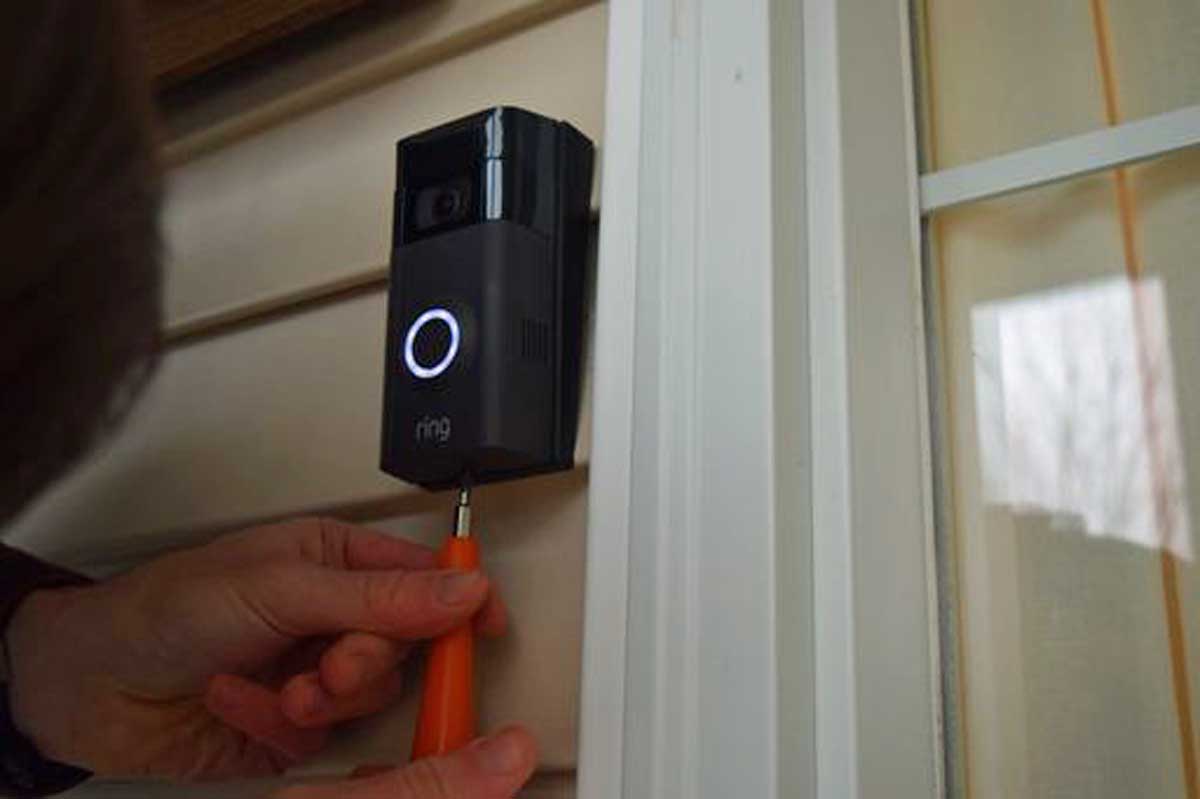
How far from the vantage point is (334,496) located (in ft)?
3.25

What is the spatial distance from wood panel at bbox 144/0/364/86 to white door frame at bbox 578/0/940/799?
35 cm

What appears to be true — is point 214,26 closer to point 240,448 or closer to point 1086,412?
point 240,448

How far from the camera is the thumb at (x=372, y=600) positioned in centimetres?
79

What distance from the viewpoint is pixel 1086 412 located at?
82 cm

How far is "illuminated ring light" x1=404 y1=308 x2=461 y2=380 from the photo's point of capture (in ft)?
2.70

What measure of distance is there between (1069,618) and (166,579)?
1.95 ft

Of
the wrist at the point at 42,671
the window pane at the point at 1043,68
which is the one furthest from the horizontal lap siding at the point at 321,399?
the window pane at the point at 1043,68

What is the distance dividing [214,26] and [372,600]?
0.61 m

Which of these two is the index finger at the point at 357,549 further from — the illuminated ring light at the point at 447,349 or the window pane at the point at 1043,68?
the window pane at the point at 1043,68

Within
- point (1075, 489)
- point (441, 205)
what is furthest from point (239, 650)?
point (1075, 489)

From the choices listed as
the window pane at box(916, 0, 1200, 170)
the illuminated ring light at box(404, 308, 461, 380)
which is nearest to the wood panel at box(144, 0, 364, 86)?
the illuminated ring light at box(404, 308, 461, 380)

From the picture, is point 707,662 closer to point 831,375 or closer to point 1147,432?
point 831,375

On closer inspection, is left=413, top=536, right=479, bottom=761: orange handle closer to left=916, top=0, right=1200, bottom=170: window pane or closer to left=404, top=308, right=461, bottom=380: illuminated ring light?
left=404, top=308, right=461, bottom=380: illuminated ring light

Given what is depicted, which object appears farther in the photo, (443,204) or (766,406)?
(443,204)
